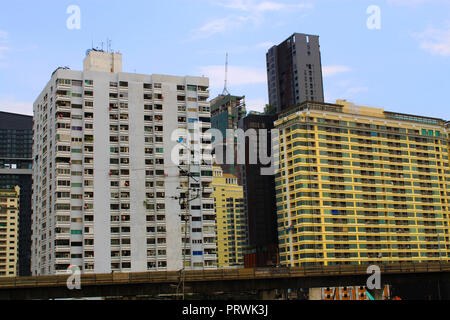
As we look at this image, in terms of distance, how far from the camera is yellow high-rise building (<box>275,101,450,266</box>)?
167125 millimetres

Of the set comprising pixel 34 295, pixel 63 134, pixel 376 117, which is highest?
pixel 376 117

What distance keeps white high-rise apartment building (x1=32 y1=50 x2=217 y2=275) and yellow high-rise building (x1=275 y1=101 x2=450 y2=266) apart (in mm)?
36395

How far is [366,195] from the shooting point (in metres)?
177

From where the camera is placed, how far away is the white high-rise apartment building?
132m

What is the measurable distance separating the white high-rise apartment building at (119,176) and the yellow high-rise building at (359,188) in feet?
119

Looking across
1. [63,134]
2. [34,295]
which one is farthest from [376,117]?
[34,295]

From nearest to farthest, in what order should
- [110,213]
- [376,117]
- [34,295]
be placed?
[34,295]
[110,213]
[376,117]

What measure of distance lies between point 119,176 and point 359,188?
7866cm

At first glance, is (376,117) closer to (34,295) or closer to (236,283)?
(236,283)

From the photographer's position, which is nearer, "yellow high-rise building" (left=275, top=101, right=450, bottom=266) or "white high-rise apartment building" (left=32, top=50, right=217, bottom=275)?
"white high-rise apartment building" (left=32, top=50, right=217, bottom=275)
